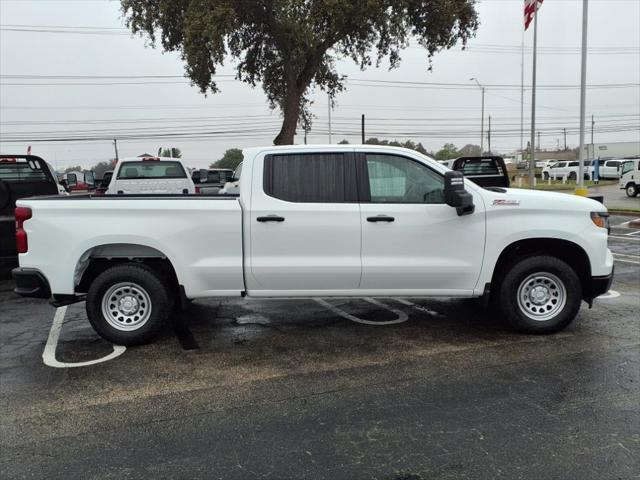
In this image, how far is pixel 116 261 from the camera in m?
5.41

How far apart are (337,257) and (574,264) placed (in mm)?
2493

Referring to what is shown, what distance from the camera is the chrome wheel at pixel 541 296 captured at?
5.42 metres

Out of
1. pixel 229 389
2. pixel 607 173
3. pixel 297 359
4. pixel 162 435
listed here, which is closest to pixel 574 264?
pixel 297 359

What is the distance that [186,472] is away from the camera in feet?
10.1

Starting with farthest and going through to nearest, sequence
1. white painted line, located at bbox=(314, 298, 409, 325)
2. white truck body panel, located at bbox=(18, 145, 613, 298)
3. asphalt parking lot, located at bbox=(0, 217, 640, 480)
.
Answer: white painted line, located at bbox=(314, 298, 409, 325) < white truck body panel, located at bbox=(18, 145, 613, 298) < asphalt parking lot, located at bbox=(0, 217, 640, 480)

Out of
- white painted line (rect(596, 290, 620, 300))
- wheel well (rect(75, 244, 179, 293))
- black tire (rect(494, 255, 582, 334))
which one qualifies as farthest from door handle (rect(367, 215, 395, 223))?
white painted line (rect(596, 290, 620, 300))

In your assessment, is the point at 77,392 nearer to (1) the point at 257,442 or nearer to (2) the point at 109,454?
(2) the point at 109,454

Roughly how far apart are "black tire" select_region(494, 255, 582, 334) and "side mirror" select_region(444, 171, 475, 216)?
0.89 meters

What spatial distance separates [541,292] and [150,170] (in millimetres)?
10162

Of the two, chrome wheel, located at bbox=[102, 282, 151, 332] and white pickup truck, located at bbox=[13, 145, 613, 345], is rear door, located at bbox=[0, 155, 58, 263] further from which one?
chrome wheel, located at bbox=[102, 282, 151, 332]

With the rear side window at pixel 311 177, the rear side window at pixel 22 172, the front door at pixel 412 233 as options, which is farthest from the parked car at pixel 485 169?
the rear side window at pixel 22 172

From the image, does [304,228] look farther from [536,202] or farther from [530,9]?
[530,9]

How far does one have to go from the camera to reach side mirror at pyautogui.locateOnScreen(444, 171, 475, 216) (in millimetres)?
4922

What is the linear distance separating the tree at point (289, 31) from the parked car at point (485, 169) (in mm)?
9274
